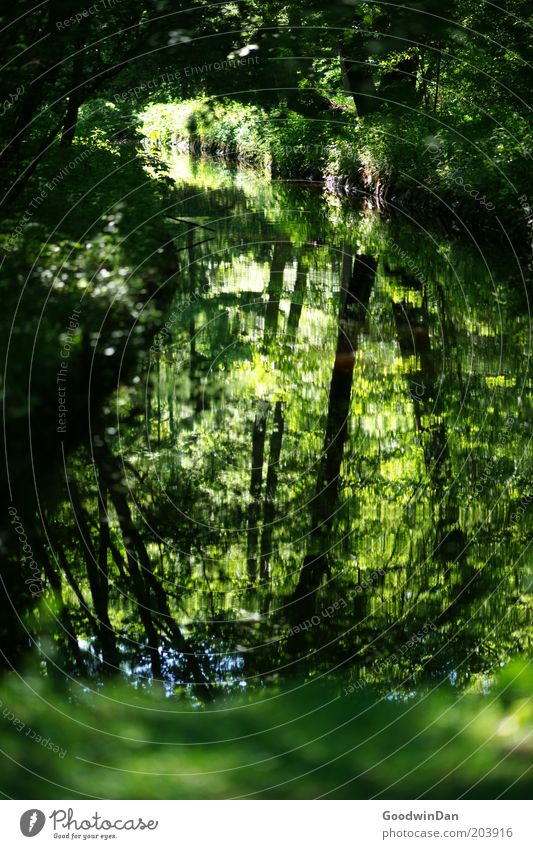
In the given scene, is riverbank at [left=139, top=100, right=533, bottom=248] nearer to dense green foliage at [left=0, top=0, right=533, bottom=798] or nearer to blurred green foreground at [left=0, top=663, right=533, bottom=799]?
dense green foliage at [left=0, top=0, right=533, bottom=798]

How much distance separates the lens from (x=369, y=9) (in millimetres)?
9148

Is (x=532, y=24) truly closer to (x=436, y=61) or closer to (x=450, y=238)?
(x=436, y=61)

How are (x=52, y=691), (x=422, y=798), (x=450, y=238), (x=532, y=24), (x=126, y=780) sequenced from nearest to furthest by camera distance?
(x=126, y=780), (x=422, y=798), (x=52, y=691), (x=532, y=24), (x=450, y=238)

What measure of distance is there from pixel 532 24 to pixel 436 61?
12.0ft

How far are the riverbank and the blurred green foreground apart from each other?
9974 millimetres

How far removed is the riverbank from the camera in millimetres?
13914

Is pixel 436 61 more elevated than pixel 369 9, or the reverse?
pixel 436 61

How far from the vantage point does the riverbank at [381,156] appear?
13.9 metres

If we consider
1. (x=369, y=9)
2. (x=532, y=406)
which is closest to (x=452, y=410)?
(x=532, y=406)
